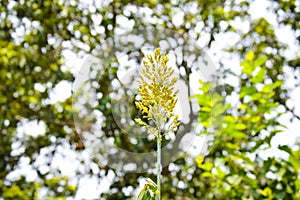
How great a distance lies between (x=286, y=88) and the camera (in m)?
2.79

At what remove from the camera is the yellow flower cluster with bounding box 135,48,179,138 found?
1.11 ft

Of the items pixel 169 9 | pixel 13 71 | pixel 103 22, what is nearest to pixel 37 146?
pixel 13 71

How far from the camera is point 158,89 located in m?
0.34

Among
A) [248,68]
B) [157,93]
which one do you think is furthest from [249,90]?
[157,93]

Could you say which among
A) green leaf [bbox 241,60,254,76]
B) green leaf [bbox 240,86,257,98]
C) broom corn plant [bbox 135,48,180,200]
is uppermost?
green leaf [bbox 241,60,254,76]

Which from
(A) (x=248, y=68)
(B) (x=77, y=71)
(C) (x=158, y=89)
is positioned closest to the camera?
(C) (x=158, y=89)

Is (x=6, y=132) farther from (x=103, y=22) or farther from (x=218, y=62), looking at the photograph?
(x=218, y=62)

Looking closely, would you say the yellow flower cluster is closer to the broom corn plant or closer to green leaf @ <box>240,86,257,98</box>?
the broom corn plant

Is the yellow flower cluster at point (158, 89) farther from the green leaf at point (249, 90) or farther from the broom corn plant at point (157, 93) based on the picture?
the green leaf at point (249, 90)

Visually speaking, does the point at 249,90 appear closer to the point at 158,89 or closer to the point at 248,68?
the point at 248,68

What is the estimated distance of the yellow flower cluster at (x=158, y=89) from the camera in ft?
1.11

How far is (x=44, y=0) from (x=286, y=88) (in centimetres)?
162

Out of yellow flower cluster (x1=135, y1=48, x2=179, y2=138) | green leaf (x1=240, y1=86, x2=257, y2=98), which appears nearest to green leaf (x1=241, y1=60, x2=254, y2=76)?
green leaf (x1=240, y1=86, x2=257, y2=98)

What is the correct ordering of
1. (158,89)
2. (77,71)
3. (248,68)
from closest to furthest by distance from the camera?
(158,89) < (248,68) < (77,71)
